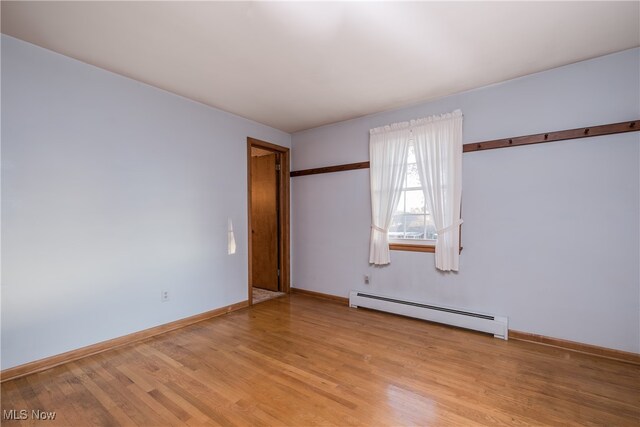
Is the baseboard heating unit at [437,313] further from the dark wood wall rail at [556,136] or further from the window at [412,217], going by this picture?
the dark wood wall rail at [556,136]

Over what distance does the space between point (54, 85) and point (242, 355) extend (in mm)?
2760

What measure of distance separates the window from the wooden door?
2.04 m

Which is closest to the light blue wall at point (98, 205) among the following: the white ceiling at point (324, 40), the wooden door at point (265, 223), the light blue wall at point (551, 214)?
the white ceiling at point (324, 40)

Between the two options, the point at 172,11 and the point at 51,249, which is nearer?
the point at 172,11

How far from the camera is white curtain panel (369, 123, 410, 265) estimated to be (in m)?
3.48

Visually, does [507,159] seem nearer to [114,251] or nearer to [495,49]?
[495,49]

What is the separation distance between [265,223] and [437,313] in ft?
9.74

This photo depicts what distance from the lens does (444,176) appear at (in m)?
3.18

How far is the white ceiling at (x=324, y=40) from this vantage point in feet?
6.12

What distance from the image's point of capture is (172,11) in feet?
6.11

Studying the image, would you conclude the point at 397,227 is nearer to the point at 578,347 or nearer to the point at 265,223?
the point at 578,347

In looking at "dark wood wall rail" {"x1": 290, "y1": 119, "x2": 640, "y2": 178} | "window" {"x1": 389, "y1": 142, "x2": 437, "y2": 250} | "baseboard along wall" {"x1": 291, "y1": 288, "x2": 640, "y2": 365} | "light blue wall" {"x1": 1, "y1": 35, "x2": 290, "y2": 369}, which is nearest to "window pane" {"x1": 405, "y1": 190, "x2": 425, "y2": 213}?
"window" {"x1": 389, "y1": 142, "x2": 437, "y2": 250}

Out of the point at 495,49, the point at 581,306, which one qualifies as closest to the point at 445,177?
the point at 495,49

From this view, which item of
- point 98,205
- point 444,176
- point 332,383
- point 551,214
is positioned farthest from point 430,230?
point 98,205
